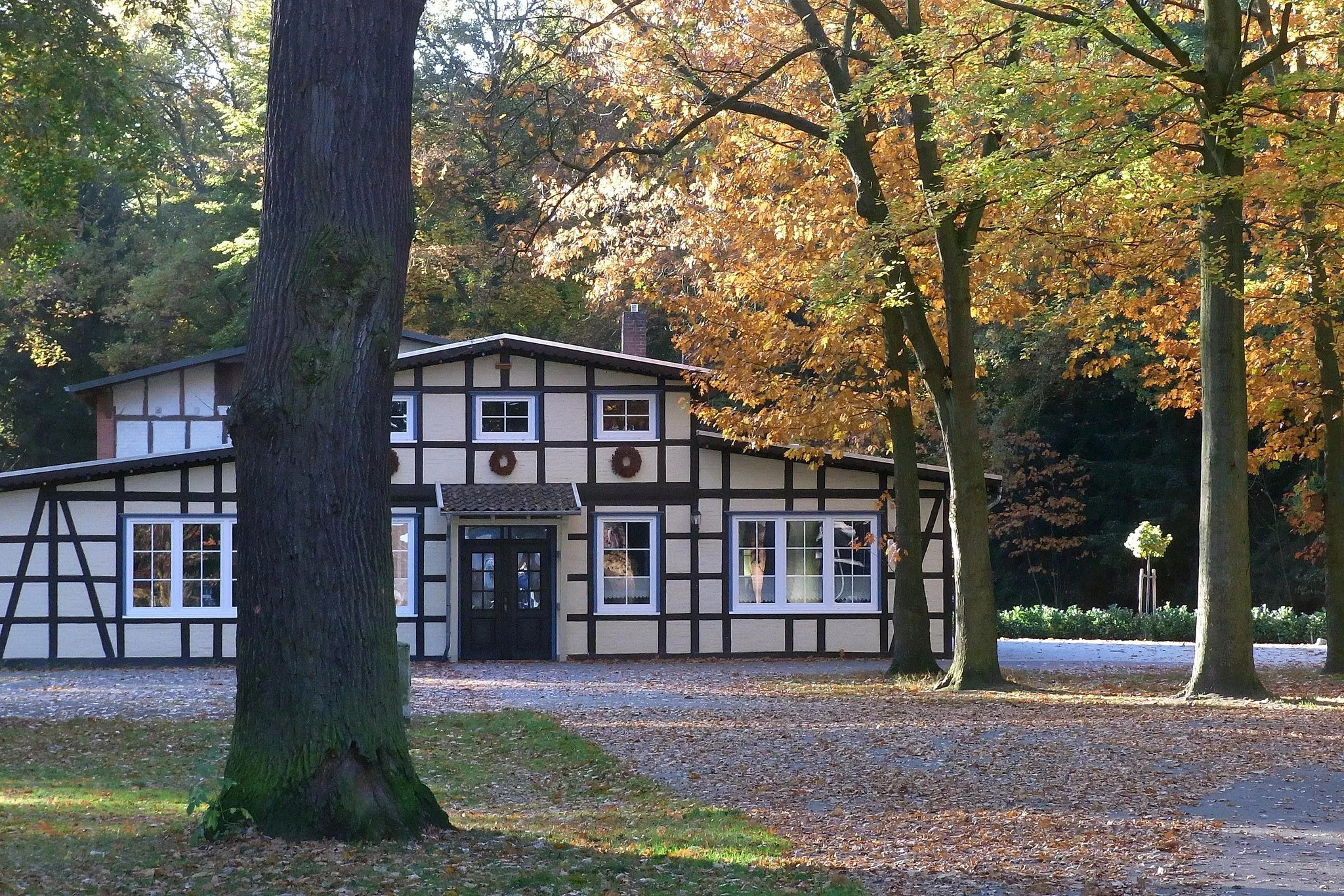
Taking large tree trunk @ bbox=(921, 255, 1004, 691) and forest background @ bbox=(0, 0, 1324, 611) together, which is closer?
large tree trunk @ bbox=(921, 255, 1004, 691)

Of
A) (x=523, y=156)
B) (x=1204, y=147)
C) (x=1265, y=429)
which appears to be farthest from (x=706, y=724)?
(x=1265, y=429)

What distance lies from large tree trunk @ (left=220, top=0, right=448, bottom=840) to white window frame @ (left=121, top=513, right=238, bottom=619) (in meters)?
16.1

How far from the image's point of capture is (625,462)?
926 inches

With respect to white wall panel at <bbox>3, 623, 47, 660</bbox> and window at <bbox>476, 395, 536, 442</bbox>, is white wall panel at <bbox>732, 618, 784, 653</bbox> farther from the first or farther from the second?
white wall panel at <bbox>3, 623, 47, 660</bbox>

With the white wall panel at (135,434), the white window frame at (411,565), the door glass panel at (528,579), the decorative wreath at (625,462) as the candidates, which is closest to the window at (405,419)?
the white window frame at (411,565)

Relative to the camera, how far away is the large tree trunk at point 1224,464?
47.6 ft

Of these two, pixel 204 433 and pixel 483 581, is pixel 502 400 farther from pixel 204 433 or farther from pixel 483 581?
pixel 204 433

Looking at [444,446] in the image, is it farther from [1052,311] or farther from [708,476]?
[1052,311]

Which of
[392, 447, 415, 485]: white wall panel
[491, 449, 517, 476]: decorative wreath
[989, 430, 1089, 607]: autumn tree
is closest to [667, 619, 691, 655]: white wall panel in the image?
[491, 449, 517, 476]: decorative wreath

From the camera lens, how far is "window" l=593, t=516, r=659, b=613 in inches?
928

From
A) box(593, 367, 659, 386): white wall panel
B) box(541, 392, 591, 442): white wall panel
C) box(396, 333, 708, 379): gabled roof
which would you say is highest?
box(396, 333, 708, 379): gabled roof

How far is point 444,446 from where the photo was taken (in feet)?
77.1

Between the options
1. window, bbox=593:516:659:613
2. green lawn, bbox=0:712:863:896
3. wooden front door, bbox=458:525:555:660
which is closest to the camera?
green lawn, bbox=0:712:863:896

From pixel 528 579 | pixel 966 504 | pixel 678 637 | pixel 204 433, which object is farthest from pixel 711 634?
pixel 204 433
